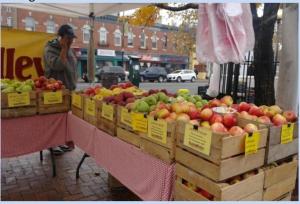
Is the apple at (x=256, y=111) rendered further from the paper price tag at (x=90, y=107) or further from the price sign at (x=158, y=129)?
the paper price tag at (x=90, y=107)

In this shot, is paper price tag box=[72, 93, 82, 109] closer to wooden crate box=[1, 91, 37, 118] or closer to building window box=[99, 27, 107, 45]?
wooden crate box=[1, 91, 37, 118]

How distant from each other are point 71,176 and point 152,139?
2041 mm

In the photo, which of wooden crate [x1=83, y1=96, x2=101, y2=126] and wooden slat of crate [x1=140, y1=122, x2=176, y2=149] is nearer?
wooden slat of crate [x1=140, y1=122, x2=176, y2=149]

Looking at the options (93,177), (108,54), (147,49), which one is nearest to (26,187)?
(93,177)

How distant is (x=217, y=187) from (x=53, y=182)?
254cm

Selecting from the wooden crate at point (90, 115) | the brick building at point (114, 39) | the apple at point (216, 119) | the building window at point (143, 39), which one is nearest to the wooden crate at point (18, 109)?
the wooden crate at point (90, 115)

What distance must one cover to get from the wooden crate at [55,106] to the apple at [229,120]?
215 cm

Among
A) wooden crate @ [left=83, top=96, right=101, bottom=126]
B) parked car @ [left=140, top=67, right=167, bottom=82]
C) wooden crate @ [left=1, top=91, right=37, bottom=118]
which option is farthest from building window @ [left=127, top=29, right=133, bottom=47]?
wooden crate @ [left=83, top=96, right=101, bottom=126]

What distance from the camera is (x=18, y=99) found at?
3.33 metres

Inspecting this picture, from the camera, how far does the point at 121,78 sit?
82.0 feet

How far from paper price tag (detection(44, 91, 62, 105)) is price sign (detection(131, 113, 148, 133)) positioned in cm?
146

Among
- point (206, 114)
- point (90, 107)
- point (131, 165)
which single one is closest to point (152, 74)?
point (90, 107)

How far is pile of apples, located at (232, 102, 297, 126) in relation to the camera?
2.17 metres

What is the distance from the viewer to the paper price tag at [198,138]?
1.81m
